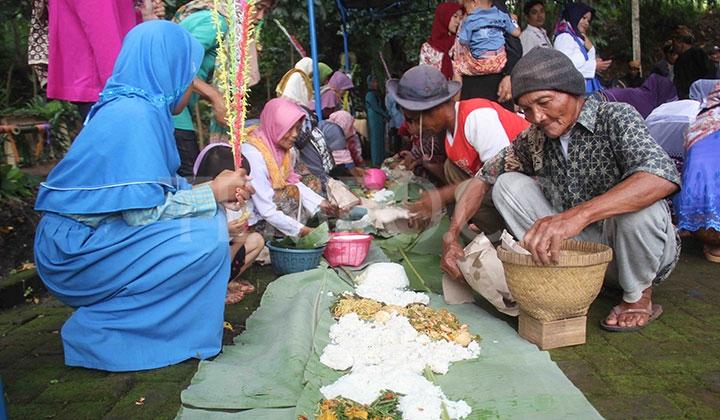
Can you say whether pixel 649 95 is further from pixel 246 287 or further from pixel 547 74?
pixel 246 287

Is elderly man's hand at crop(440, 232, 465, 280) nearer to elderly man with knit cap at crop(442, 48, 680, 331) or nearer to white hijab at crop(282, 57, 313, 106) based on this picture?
elderly man with knit cap at crop(442, 48, 680, 331)

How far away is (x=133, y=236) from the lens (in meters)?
2.60

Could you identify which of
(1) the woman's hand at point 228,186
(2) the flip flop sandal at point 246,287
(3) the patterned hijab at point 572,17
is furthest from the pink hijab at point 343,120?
(1) the woman's hand at point 228,186

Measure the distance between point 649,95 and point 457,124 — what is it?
4.07 m

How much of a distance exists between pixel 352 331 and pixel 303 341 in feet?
0.72

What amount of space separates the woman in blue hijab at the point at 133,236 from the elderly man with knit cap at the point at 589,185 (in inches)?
49.0

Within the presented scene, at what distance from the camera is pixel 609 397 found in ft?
7.32

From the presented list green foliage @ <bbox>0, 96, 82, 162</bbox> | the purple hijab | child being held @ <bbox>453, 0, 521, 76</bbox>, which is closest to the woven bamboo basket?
child being held @ <bbox>453, 0, 521, 76</bbox>

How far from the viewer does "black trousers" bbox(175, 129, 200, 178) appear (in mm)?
4043

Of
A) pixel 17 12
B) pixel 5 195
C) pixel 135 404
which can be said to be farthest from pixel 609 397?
pixel 17 12

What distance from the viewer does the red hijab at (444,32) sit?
6.97m

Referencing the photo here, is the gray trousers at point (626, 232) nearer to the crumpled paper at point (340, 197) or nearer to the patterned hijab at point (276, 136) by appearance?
the patterned hijab at point (276, 136)

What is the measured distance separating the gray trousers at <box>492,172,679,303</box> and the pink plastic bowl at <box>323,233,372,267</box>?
1.14m

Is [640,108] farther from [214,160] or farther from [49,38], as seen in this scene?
[49,38]
